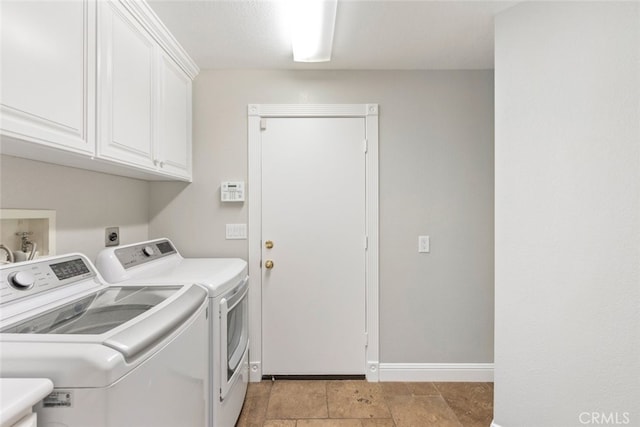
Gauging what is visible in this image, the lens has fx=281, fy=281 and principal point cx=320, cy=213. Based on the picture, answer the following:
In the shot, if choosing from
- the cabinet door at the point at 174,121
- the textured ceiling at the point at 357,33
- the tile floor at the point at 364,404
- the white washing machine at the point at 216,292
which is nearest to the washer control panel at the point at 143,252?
the white washing machine at the point at 216,292

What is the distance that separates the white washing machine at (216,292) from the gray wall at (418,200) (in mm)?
383

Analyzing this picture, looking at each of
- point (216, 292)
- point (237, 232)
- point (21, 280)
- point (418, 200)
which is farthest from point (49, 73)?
point (418, 200)

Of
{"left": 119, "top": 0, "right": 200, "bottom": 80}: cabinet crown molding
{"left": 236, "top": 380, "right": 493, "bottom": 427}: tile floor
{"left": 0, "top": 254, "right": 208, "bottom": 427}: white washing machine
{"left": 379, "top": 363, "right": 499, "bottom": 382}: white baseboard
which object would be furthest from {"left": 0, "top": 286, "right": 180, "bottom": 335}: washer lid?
{"left": 379, "top": 363, "right": 499, "bottom": 382}: white baseboard

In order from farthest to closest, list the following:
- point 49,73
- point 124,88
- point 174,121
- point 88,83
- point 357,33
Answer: point 174,121, point 357,33, point 124,88, point 88,83, point 49,73

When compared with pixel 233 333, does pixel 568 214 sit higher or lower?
higher

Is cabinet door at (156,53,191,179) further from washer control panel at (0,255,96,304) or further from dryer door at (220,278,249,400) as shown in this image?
dryer door at (220,278,249,400)

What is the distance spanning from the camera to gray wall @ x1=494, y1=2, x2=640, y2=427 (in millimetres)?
1212

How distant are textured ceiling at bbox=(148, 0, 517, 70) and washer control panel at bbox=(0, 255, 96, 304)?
136 cm

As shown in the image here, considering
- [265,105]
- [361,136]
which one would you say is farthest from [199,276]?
[361,136]

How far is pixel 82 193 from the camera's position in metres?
1.56

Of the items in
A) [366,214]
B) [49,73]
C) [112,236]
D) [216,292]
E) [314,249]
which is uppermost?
[49,73]

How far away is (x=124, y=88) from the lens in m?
1.34

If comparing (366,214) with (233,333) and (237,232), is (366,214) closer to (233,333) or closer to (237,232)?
(237,232)

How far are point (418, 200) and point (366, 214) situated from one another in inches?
16.8
